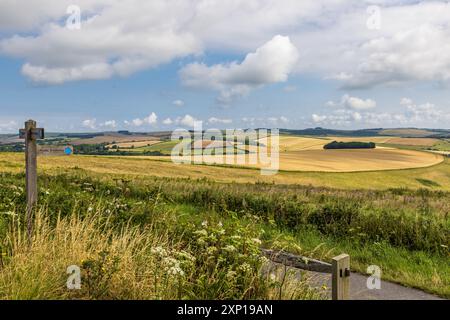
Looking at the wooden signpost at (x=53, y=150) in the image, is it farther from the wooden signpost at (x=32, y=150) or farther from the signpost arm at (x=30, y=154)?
the signpost arm at (x=30, y=154)

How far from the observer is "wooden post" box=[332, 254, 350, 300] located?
4.17m

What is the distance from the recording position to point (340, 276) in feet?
13.8

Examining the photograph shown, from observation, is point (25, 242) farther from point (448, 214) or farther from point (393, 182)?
point (393, 182)

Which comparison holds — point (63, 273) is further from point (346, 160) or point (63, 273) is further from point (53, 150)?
point (346, 160)

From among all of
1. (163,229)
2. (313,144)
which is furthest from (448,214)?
(313,144)

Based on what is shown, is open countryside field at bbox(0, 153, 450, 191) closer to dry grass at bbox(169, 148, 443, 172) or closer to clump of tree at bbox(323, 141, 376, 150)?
dry grass at bbox(169, 148, 443, 172)

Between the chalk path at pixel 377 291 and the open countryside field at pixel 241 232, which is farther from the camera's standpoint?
the chalk path at pixel 377 291

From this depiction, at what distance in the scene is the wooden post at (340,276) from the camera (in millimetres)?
4173

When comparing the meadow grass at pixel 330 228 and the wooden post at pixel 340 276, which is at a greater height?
the wooden post at pixel 340 276

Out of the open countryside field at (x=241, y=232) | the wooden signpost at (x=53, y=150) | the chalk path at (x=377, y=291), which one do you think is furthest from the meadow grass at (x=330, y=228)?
the wooden signpost at (x=53, y=150)

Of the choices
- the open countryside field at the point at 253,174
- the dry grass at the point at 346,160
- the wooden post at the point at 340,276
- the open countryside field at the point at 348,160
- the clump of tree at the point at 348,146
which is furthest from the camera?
the clump of tree at the point at 348,146

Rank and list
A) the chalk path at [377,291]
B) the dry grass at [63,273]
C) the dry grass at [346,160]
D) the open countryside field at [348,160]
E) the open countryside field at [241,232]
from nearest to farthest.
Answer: the dry grass at [63,273] → the open countryside field at [241,232] → the chalk path at [377,291] → the dry grass at [346,160] → the open countryside field at [348,160]

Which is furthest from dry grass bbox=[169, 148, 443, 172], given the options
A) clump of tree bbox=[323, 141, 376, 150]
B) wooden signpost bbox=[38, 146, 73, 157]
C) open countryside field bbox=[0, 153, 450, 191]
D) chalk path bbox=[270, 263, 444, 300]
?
wooden signpost bbox=[38, 146, 73, 157]
